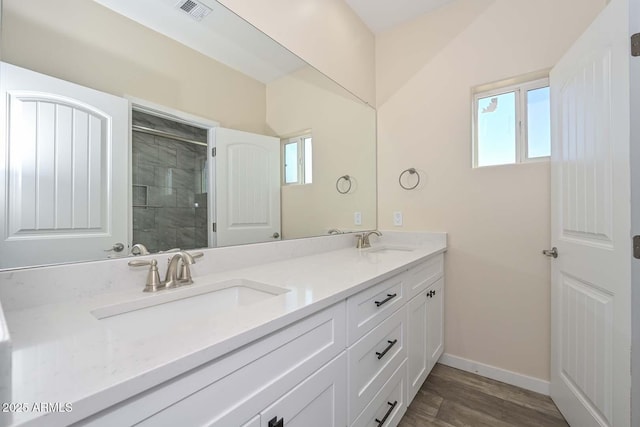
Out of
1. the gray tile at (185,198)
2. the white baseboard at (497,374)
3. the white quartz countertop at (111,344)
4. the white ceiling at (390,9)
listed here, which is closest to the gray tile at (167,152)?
the gray tile at (185,198)

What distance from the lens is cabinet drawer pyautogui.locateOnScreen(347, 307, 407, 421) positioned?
38.0 inches

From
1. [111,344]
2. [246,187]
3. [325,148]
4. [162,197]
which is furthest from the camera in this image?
[325,148]

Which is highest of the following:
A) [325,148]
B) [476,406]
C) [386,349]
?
[325,148]

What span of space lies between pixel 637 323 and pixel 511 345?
0.93 metres

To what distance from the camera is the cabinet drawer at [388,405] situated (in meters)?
1.06

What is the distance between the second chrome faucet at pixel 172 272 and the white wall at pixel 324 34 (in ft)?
3.74

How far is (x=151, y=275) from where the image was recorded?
90 cm

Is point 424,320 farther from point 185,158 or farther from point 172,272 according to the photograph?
point 185,158

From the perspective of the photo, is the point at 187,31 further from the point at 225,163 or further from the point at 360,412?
the point at 360,412

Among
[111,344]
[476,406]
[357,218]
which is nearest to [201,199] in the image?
[111,344]

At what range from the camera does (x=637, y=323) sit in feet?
3.24

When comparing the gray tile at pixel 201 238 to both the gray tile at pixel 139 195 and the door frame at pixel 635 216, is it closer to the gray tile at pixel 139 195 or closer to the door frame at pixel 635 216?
the gray tile at pixel 139 195

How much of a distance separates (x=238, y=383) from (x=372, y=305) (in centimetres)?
63

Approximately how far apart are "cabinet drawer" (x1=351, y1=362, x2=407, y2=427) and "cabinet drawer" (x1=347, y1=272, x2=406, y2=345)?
306 millimetres
